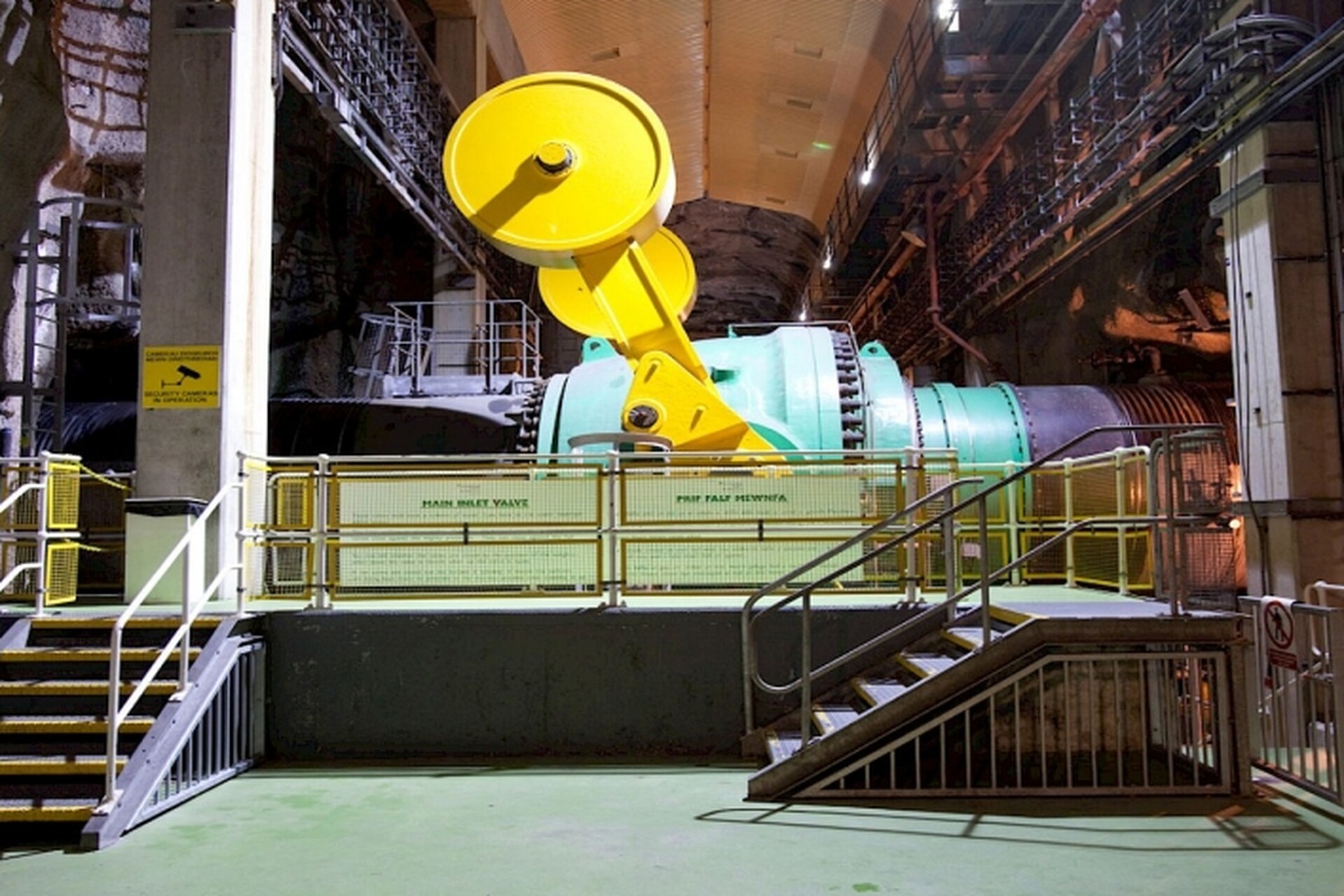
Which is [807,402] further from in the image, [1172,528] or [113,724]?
[113,724]

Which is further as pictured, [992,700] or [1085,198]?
[1085,198]

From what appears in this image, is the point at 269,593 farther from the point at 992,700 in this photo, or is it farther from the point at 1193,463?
the point at 1193,463

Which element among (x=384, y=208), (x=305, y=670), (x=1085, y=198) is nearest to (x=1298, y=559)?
(x=1085, y=198)

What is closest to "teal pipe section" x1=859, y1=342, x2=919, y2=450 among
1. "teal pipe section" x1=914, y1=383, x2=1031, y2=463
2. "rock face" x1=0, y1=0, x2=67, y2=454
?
"teal pipe section" x1=914, y1=383, x2=1031, y2=463

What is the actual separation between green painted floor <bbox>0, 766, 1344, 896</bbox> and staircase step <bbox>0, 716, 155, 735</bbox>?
0.53 meters

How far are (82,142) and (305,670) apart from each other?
1066 cm

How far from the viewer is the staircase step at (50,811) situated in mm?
5086

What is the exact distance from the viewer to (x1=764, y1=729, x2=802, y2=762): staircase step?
19.6ft

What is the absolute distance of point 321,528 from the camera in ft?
22.5

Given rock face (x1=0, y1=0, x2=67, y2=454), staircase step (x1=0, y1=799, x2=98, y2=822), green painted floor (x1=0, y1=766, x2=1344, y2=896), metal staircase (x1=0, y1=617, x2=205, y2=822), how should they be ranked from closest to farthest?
1. green painted floor (x1=0, y1=766, x2=1344, y2=896)
2. staircase step (x1=0, y1=799, x2=98, y2=822)
3. metal staircase (x1=0, y1=617, x2=205, y2=822)
4. rock face (x1=0, y1=0, x2=67, y2=454)

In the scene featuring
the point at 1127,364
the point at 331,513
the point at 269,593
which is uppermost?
the point at 1127,364

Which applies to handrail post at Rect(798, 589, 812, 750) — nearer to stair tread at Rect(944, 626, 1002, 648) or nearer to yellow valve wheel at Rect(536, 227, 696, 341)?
stair tread at Rect(944, 626, 1002, 648)

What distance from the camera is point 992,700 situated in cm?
562

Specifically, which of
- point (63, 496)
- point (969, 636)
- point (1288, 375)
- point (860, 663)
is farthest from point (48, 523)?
point (1288, 375)
